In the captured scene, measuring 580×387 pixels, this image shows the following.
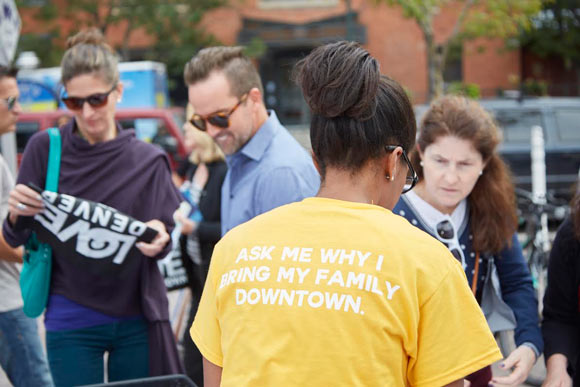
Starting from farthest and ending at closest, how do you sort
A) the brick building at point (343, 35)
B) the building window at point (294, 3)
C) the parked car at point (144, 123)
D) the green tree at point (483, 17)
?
the building window at point (294, 3) < the brick building at point (343, 35) < the green tree at point (483, 17) < the parked car at point (144, 123)

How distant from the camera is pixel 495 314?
8.80ft

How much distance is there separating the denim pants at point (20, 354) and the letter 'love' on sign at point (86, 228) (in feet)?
1.91

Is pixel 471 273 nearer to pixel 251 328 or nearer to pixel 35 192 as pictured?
pixel 251 328

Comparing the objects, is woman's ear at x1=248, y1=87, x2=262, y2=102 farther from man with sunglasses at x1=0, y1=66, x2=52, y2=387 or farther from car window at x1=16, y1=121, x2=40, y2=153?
car window at x1=16, y1=121, x2=40, y2=153

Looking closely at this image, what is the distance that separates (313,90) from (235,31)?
83.6 ft

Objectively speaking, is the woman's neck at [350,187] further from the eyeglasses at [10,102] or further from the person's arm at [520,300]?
the eyeglasses at [10,102]

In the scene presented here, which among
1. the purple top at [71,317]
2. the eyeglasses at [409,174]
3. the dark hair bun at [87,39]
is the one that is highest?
the dark hair bun at [87,39]

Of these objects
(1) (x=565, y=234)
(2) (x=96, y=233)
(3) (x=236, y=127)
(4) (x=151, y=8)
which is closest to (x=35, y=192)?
(2) (x=96, y=233)

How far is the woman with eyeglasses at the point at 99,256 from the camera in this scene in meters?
2.98

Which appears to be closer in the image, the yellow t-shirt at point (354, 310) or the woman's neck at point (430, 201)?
the yellow t-shirt at point (354, 310)

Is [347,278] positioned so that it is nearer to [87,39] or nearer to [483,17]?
[87,39]

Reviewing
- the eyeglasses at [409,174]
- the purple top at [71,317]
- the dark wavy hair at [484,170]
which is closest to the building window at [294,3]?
the dark wavy hair at [484,170]

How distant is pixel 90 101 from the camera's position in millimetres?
3057

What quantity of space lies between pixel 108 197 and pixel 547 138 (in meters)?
9.31
